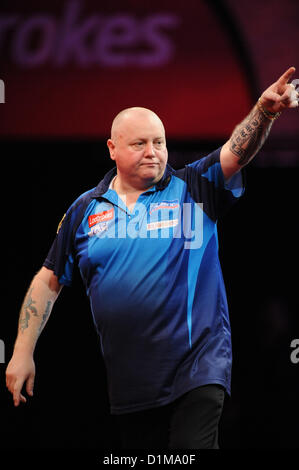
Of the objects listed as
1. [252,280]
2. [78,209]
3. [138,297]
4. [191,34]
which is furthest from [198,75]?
[138,297]

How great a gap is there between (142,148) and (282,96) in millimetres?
762

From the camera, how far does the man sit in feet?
10.2

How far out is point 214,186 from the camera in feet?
10.8

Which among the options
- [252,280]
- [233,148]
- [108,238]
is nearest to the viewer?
[233,148]

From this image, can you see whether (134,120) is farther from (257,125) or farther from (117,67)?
(117,67)

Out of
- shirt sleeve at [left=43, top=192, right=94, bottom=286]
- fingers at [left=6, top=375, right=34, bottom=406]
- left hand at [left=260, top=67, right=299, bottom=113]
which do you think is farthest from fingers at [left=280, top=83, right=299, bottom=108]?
fingers at [left=6, top=375, right=34, bottom=406]

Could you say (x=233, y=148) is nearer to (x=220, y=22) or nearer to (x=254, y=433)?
(x=220, y=22)

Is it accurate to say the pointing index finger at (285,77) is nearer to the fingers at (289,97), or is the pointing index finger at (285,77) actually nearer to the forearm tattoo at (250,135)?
the fingers at (289,97)

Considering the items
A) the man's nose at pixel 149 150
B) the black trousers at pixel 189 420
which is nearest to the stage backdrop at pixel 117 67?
the man's nose at pixel 149 150

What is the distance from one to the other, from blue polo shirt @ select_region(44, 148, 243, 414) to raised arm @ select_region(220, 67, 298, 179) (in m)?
0.08

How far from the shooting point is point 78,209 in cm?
364

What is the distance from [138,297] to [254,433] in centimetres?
289

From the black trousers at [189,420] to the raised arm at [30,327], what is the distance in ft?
2.06

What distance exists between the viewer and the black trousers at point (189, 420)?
3049 mm
